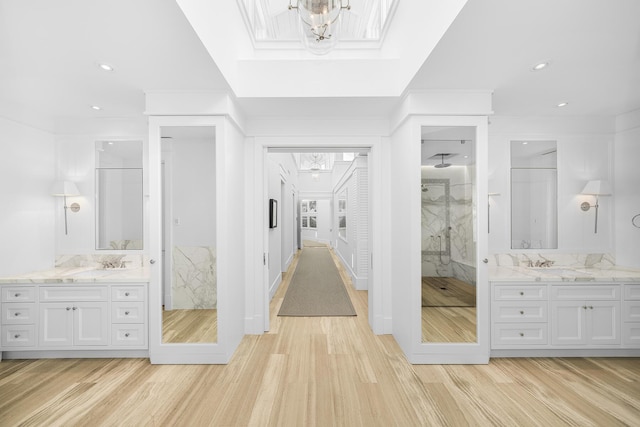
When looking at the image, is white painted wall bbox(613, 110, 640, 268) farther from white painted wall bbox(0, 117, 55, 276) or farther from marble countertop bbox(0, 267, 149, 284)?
white painted wall bbox(0, 117, 55, 276)

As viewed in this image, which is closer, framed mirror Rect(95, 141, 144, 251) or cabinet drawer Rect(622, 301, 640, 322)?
cabinet drawer Rect(622, 301, 640, 322)

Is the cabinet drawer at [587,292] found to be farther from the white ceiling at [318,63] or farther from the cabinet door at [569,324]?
the white ceiling at [318,63]

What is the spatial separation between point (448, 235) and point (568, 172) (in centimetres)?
184

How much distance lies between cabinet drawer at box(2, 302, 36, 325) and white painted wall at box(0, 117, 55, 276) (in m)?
0.44

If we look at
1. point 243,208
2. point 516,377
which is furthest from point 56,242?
point 516,377

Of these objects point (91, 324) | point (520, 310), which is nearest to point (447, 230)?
point (520, 310)

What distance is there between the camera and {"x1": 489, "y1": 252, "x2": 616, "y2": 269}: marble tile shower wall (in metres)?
3.51

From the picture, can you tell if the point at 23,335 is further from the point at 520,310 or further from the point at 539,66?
the point at 539,66

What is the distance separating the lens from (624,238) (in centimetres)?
345

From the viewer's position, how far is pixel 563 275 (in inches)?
118

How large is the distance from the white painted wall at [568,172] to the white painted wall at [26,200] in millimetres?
5473

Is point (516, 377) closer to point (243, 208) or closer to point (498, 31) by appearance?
point (498, 31)

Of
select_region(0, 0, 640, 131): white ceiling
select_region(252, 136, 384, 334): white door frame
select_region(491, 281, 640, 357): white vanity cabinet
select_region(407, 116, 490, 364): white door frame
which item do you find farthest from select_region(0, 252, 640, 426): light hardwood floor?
select_region(0, 0, 640, 131): white ceiling

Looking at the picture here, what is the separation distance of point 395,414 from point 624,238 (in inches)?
142
